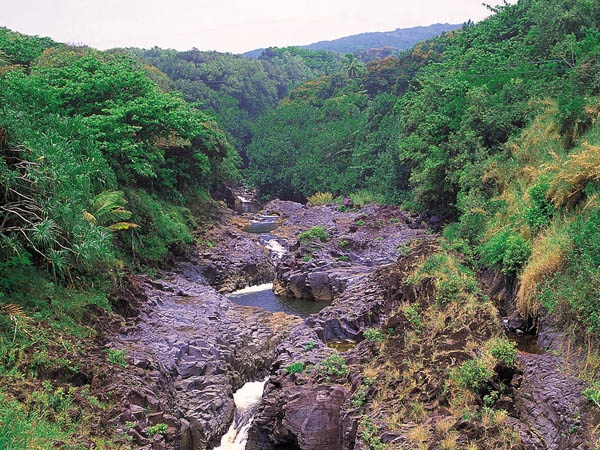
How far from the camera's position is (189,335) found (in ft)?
52.7

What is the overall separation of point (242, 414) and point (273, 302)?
10023 millimetres

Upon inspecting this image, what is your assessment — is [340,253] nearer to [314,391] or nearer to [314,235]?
[314,235]

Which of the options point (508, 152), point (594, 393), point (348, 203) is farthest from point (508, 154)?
point (348, 203)

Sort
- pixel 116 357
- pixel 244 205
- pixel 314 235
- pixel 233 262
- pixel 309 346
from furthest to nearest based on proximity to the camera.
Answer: pixel 244 205
pixel 314 235
pixel 233 262
pixel 309 346
pixel 116 357

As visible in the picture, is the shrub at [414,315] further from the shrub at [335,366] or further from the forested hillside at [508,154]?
the forested hillside at [508,154]

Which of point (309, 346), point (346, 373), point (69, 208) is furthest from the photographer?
point (309, 346)

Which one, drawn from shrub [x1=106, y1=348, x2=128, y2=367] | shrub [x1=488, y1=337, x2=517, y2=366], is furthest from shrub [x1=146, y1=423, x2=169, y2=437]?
shrub [x1=488, y1=337, x2=517, y2=366]

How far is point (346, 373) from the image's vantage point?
13.1 meters

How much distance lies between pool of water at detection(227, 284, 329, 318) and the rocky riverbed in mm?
1805

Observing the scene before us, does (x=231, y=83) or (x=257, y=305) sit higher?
(x=231, y=83)

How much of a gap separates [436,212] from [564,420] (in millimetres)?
20310

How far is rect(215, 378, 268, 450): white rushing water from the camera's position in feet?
43.9

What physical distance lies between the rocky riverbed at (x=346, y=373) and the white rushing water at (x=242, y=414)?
0.86 feet

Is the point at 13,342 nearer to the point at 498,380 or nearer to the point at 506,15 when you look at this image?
the point at 498,380
